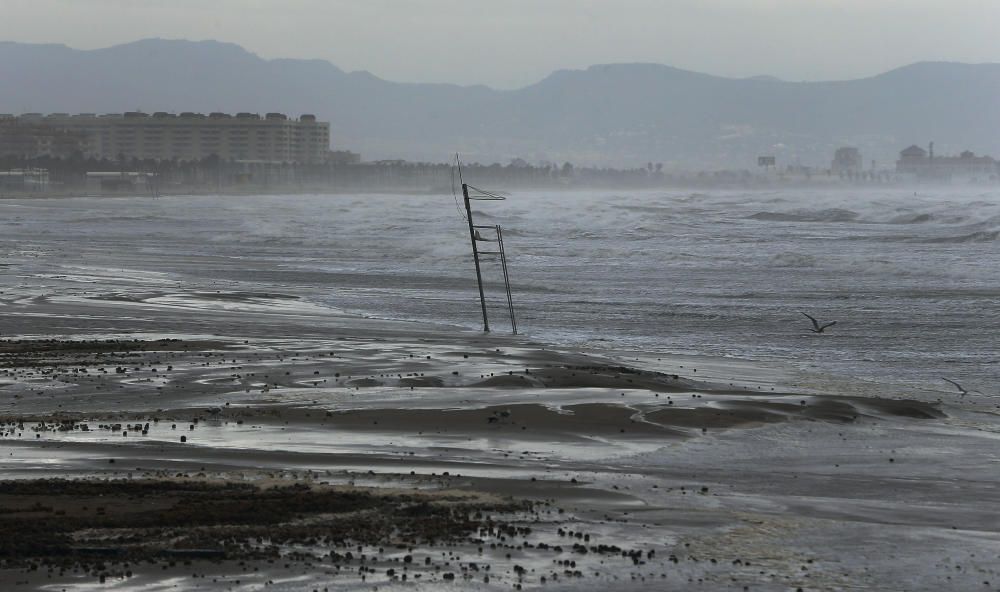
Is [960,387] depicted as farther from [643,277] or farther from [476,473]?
[643,277]

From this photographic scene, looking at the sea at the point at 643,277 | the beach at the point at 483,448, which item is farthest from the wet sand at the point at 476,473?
the sea at the point at 643,277

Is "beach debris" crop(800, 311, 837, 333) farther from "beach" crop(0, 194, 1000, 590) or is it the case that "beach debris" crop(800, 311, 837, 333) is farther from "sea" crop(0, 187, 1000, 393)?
"beach" crop(0, 194, 1000, 590)

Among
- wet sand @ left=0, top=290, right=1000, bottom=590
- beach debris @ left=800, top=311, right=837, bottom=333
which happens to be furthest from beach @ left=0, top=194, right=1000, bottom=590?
beach debris @ left=800, top=311, right=837, bottom=333

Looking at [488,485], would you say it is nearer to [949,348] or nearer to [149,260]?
[949,348]

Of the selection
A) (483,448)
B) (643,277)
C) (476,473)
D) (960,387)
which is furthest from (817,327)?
(476,473)

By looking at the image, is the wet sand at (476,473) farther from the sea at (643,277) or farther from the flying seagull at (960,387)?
the sea at (643,277)

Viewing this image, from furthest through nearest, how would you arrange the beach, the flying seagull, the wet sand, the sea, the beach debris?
the beach debris → the sea → the flying seagull → the beach → the wet sand

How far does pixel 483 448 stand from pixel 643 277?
93.9 feet

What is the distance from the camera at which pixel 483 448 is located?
14359 millimetres

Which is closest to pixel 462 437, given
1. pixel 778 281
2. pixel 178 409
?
pixel 178 409

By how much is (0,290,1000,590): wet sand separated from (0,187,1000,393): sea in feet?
14.2

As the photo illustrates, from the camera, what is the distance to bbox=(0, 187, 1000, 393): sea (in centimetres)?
2580

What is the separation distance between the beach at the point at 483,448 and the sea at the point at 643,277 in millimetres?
308

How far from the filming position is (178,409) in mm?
16359
